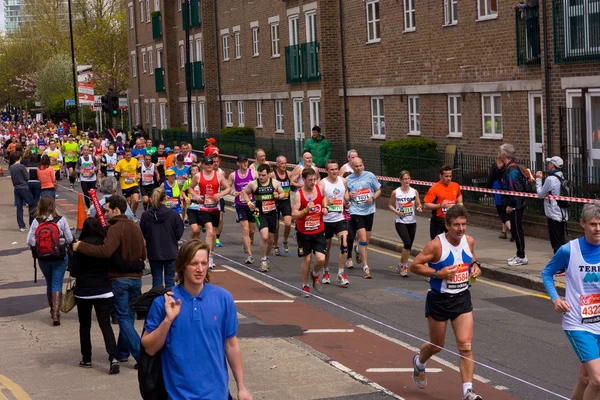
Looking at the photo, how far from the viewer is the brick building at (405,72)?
20344 mm

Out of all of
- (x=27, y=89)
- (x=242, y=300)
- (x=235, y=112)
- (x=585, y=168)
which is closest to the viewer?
(x=242, y=300)

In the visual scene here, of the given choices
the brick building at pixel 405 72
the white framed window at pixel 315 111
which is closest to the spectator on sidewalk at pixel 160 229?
the brick building at pixel 405 72

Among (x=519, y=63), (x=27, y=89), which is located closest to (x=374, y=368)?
(x=519, y=63)

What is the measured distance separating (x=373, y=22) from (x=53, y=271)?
18700mm

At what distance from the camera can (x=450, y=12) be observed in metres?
25.3

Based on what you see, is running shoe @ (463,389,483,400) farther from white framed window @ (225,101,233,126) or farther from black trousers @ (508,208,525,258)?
white framed window @ (225,101,233,126)

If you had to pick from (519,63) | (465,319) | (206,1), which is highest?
(206,1)

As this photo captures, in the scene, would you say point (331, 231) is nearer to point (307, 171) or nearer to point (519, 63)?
point (307, 171)

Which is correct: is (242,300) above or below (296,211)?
below

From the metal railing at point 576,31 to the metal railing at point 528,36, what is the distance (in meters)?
1.15

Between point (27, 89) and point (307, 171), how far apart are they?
8606cm

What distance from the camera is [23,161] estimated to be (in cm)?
2530

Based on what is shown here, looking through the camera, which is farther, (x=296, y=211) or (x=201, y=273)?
(x=296, y=211)

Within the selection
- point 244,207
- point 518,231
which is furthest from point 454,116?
point 518,231
